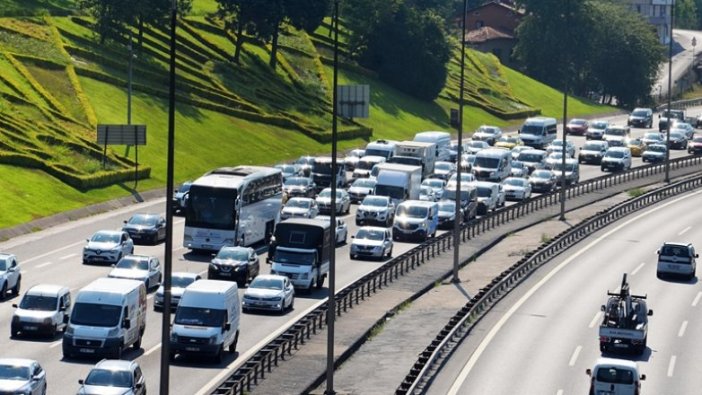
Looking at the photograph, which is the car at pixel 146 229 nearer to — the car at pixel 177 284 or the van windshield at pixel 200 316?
the car at pixel 177 284

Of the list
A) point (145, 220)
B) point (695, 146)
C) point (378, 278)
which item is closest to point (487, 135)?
point (695, 146)

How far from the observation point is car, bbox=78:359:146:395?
42594mm

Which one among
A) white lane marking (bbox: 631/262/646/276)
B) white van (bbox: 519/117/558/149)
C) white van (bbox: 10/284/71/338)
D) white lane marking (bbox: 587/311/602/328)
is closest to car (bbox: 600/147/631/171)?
white van (bbox: 519/117/558/149)

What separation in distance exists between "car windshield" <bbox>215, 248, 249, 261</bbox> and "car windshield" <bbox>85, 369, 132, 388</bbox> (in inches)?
954

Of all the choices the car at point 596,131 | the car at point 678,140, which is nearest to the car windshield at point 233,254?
the car at point 678,140

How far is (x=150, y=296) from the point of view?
63.8 metres

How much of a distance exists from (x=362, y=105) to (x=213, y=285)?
9058 cm

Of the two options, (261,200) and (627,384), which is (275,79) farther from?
(627,384)

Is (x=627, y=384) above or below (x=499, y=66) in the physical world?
below

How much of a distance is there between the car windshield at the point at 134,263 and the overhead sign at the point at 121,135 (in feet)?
115

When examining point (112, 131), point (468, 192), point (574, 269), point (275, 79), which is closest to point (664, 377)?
point (574, 269)

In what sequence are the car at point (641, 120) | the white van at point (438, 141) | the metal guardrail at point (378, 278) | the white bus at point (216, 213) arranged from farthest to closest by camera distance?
the car at point (641, 120) < the white van at point (438, 141) < the white bus at point (216, 213) < the metal guardrail at point (378, 278)

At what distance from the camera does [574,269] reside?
252 ft

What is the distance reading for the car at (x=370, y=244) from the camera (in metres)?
76.7
